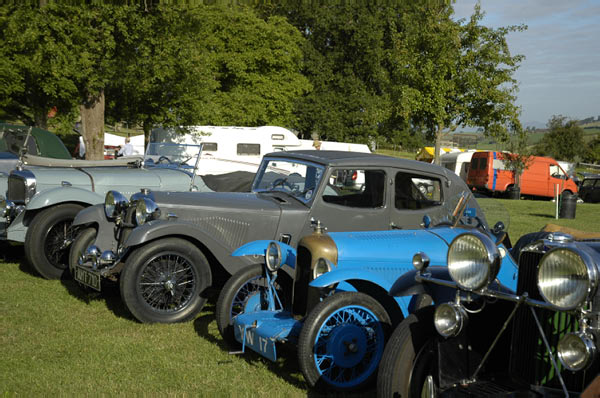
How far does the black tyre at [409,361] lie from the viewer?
10.7 feet

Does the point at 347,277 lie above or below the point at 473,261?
below

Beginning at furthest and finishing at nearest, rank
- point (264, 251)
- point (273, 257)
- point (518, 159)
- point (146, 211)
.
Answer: point (518, 159) → point (146, 211) → point (264, 251) → point (273, 257)

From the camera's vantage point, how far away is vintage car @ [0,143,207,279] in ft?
25.3

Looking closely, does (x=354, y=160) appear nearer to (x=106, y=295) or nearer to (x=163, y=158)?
(x=106, y=295)

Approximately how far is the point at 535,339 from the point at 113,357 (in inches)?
129

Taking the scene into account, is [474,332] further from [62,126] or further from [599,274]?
[62,126]

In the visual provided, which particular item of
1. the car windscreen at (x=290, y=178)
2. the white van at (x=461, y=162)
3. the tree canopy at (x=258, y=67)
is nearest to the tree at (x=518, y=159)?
the white van at (x=461, y=162)

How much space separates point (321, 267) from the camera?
175 inches

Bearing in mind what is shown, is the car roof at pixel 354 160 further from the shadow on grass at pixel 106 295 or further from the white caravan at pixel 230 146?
the white caravan at pixel 230 146

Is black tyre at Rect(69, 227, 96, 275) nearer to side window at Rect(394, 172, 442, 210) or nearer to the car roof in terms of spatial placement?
the car roof

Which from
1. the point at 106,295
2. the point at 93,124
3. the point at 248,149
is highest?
the point at 93,124

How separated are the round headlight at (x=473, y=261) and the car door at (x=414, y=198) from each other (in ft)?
10.1

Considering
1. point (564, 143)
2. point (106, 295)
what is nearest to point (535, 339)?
point (106, 295)

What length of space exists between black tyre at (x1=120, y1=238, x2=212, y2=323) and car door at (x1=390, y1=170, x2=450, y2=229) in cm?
206
